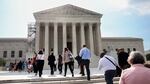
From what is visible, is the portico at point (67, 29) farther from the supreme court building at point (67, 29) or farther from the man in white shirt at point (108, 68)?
the man in white shirt at point (108, 68)

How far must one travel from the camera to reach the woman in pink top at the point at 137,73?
10.3 ft

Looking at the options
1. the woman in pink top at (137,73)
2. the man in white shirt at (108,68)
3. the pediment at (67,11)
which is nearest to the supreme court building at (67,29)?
the pediment at (67,11)

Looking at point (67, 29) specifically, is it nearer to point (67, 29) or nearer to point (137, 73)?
point (67, 29)

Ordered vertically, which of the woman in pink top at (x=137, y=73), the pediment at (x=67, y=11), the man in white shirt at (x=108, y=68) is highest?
the pediment at (x=67, y=11)

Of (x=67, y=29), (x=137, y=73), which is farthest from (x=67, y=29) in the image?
(x=137, y=73)

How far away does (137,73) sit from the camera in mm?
3188

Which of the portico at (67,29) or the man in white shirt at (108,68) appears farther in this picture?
the portico at (67,29)

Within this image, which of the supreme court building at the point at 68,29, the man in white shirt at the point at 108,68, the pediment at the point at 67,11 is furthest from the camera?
the pediment at the point at 67,11

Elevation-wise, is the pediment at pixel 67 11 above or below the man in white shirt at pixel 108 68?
above

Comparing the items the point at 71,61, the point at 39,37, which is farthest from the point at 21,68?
the point at 39,37

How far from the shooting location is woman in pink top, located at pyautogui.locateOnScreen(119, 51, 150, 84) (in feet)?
10.3

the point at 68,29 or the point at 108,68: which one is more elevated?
the point at 68,29

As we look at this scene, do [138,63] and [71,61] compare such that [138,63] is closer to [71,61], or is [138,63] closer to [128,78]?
[128,78]

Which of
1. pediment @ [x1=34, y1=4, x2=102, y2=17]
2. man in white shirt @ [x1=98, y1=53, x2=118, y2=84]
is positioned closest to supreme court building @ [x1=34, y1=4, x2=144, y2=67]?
pediment @ [x1=34, y1=4, x2=102, y2=17]
